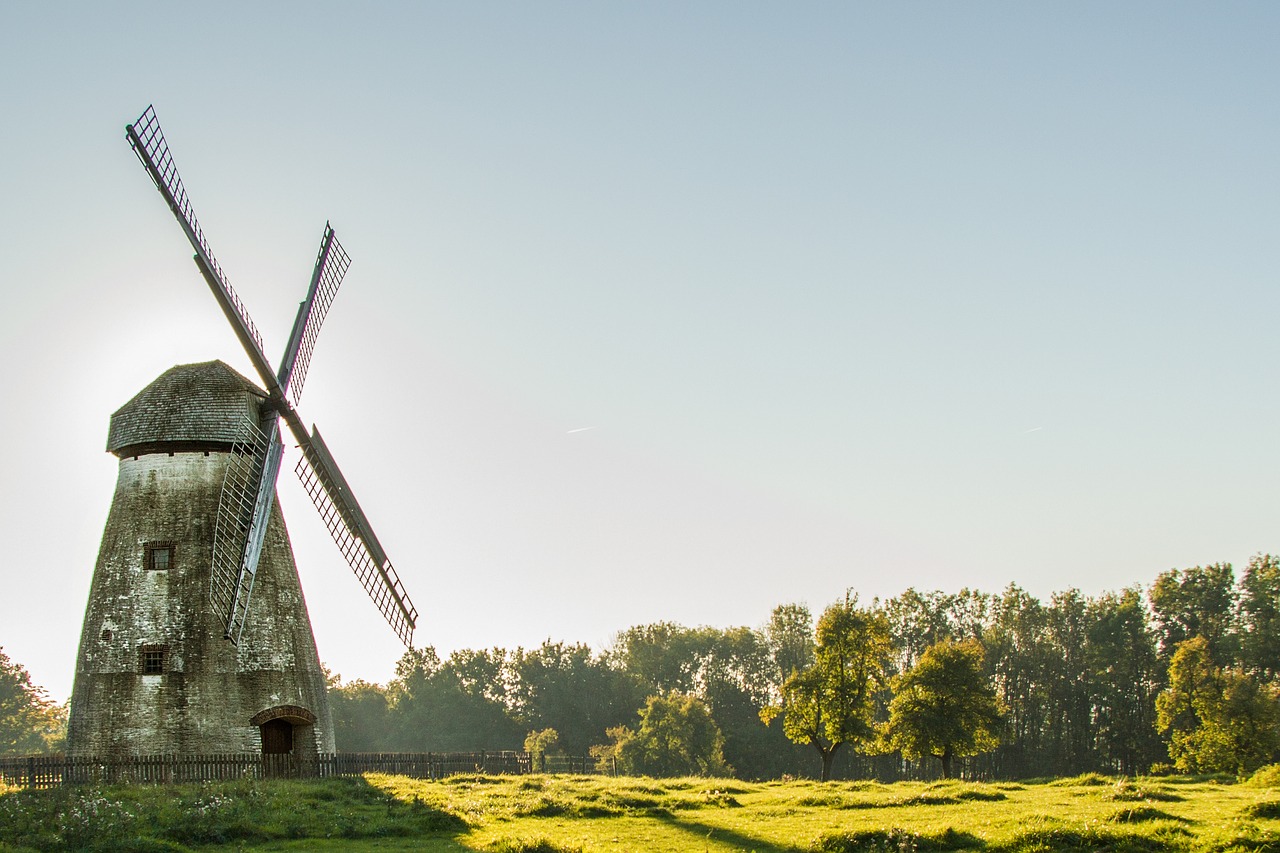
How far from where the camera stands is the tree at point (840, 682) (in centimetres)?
5694

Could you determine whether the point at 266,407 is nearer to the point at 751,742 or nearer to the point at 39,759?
the point at 39,759

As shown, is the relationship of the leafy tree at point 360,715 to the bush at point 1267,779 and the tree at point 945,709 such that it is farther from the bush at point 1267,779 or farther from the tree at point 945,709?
the bush at point 1267,779

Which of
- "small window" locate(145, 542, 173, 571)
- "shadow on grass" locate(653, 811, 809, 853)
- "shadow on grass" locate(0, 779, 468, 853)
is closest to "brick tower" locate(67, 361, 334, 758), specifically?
"small window" locate(145, 542, 173, 571)

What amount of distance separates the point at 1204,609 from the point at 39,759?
8277cm

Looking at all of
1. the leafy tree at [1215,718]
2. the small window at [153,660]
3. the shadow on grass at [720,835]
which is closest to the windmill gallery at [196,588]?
the small window at [153,660]

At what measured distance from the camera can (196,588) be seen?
110 feet

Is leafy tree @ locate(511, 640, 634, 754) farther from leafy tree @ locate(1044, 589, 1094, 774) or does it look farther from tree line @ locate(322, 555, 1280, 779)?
leafy tree @ locate(1044, 589, 1094, 774)

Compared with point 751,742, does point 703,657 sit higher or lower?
higher

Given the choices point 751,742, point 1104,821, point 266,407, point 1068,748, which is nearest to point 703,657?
point 751,742

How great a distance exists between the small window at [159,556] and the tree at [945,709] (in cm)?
3854

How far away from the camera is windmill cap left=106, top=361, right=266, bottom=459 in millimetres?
34531

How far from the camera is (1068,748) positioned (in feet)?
280

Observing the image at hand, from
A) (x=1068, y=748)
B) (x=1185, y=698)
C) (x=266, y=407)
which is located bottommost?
(x=1068, y=748)

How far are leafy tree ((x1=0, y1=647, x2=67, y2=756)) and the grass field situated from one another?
99.3 m
